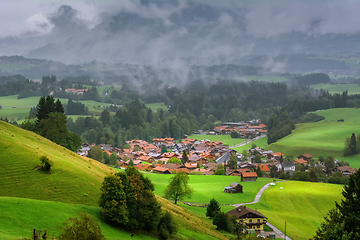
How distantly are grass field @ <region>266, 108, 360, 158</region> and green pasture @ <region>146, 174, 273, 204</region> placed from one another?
52995mm

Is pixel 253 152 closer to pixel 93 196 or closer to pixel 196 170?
pixel 196 170

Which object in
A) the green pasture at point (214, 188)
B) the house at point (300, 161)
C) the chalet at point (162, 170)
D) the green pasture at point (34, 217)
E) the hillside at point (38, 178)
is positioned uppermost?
the hillside at point (38, 178)

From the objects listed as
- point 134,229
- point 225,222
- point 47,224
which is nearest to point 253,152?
point 225,222

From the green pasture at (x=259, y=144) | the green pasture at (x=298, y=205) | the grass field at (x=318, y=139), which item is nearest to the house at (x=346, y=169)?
the grass field at (x=318, y=139)

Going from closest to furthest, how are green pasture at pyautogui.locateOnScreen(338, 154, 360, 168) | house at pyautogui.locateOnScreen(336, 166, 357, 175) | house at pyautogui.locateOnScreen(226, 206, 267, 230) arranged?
1. house at pyautogui.locateOnScreen(226, 206, 267, 230)
2. house at pyautogui.locateOnScreen(336, 166, 357, 175)
3. green pasture at pyautogui.locateOnScreen(338, 154, 360, 168)

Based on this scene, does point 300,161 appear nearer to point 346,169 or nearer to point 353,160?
point 346,169

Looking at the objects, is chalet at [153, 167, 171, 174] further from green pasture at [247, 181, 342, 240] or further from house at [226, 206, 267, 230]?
house at [226, 206, 267, 230]

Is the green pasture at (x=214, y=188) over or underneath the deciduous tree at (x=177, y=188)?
underneath

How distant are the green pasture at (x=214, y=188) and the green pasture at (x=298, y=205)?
3523 millimetres

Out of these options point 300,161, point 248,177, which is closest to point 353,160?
point 300,161

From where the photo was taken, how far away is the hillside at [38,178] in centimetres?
3023

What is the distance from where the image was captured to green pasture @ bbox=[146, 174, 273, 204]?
66.1 m

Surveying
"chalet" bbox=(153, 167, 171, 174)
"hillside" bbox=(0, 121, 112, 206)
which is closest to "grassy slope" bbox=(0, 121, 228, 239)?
"hillside" bbox=(0, 121, 112, 206)

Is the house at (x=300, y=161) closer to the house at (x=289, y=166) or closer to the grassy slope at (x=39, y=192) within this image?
the house at (x=289, y=166)
